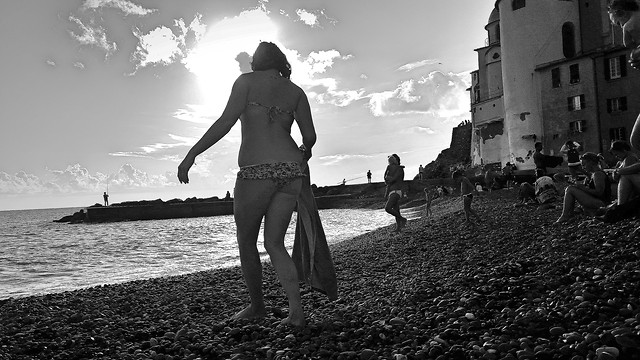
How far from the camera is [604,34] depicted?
37.5 m

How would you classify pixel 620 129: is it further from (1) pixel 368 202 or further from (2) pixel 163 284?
(2) pixel 163 284

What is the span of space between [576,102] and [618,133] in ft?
12.1

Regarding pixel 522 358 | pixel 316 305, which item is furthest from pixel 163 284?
pixel 522 358

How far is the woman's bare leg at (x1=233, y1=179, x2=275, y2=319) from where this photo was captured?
437 cm

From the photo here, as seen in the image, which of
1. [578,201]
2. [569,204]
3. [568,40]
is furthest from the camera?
[568,40]

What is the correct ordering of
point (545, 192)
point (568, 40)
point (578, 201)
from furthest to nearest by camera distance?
1. point (568, 40)
2. point (545, 192)
3. point (578, 201)

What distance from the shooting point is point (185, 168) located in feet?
14.5

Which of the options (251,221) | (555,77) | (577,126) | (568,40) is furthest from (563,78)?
(251,221)

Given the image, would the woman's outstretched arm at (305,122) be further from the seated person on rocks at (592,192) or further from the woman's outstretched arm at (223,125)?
the seated person on rocks at (592,192)

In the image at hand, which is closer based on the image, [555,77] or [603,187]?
[603,187]

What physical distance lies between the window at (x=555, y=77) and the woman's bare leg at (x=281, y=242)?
38862mm

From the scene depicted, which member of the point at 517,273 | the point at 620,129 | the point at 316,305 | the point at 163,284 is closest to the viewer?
the point at 517,273

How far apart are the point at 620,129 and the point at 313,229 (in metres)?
37.4

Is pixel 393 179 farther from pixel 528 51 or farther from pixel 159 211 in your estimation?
pixel 159 211
